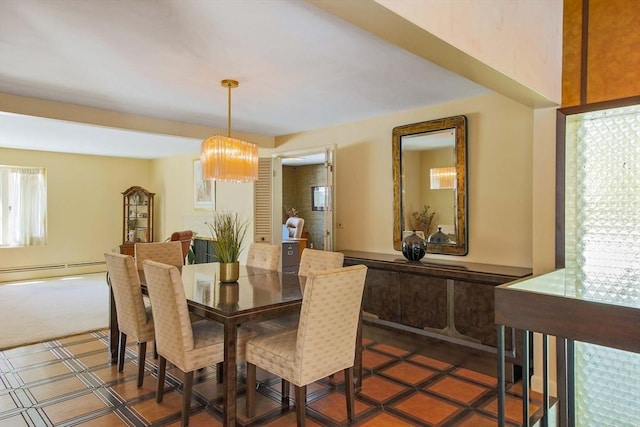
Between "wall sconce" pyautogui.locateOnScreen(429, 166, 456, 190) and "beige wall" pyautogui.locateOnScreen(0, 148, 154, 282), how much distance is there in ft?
22.6

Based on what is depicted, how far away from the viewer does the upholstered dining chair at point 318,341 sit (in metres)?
2.23

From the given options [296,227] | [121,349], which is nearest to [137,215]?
[296,227]

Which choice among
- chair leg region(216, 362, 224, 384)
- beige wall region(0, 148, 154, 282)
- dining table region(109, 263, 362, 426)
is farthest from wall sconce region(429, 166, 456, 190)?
beige wall region(0, 148, 154, 282)

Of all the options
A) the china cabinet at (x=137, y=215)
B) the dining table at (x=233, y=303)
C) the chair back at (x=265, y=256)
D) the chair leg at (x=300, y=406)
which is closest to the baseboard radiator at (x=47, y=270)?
the china cabinet at (x=137, y=215)

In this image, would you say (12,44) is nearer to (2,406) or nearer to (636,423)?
(2,406)

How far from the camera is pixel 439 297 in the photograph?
3473 millimetres

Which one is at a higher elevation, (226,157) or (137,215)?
(226,157)

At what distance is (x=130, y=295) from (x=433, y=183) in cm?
296

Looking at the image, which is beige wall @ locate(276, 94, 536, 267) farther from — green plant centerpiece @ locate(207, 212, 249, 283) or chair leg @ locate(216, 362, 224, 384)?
chair leg @ locate(216, 362, 224, 384)

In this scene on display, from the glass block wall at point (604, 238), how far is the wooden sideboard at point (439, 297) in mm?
451

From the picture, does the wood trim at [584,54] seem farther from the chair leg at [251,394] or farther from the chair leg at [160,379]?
the chair leg at [160,379]

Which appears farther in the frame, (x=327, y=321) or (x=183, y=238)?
(x=183, y=238)

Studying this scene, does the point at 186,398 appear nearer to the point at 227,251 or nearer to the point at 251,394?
the point at 251,394

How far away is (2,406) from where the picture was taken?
8.74 ft
